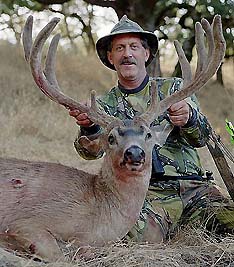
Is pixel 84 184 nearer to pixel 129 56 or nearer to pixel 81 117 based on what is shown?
pixel 81 117

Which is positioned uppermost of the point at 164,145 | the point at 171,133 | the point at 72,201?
the point at 171,133

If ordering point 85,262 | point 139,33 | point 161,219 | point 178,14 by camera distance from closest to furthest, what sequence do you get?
point 85,262, point 161,219, point 139,33, point 178,14

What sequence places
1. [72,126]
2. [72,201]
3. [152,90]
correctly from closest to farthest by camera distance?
[72,201]
[152,90]
[72,126]

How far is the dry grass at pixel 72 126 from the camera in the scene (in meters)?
4.16

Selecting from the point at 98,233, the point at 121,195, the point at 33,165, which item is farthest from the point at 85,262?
the point at 33,165

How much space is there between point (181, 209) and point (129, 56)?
141cm

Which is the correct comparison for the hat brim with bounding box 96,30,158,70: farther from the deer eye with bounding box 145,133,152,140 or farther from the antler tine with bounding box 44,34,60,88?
the deer eye with bounding box 145,133,152,140

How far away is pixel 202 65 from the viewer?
15.7ft

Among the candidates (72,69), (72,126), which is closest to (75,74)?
(72,69)

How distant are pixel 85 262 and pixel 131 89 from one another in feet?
6.62

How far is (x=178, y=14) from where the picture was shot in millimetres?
16172

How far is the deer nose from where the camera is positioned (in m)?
4.10

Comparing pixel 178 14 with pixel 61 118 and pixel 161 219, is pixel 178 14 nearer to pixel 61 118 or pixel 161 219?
pixel 61 118

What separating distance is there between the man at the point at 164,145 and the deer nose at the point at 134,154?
933 mm
